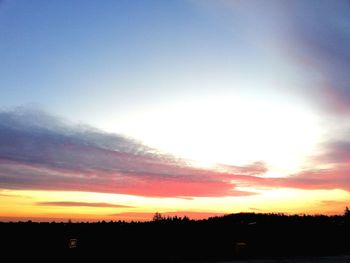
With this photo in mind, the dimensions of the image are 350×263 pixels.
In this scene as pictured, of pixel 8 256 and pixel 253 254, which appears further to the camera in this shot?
pixel 253 254

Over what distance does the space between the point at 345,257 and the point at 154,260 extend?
2279 centimetres

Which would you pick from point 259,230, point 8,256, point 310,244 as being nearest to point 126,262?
point 8,256

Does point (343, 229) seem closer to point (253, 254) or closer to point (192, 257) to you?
point (253, 254)

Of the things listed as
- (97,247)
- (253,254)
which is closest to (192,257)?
(253,254)

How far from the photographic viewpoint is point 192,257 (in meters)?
52.0

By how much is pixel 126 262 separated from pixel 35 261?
1057 cm

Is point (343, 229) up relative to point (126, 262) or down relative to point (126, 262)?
up

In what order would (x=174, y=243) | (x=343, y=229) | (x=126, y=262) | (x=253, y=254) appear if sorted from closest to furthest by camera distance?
Result: (x=126, y=262) < (x=253, y=254) < (x=174, y=243) < (x=343, y=229)

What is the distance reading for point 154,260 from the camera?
49.8 m

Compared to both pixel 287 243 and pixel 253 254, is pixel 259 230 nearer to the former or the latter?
pixel 287 243

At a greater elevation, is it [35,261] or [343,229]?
[343,229]


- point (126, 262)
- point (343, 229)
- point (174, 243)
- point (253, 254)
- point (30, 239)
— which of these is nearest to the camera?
point (126, 262)

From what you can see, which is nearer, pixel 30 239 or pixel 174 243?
pixel 174 243

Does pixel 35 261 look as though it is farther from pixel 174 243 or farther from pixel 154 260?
pixel 174 243
